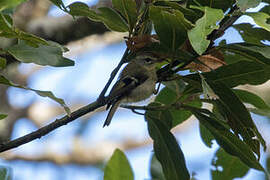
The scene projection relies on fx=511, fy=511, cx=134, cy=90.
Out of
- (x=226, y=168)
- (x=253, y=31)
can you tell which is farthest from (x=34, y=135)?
(x=226, y=168)

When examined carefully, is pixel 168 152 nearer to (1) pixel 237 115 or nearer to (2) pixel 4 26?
(1) pixel 237 115

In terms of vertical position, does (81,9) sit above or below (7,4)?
below

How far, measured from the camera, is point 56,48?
165cm

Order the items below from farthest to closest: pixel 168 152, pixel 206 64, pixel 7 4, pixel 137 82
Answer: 1. pixel 137 82
2. pixel 168 152
3. pixel 206 64
4. pixel 7 4

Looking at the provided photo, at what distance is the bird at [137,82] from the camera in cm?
206

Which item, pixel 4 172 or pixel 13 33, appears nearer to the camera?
pixel 13 33

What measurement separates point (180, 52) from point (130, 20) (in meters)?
0.20

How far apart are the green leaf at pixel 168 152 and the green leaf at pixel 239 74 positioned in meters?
0.26

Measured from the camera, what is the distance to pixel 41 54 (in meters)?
1.61

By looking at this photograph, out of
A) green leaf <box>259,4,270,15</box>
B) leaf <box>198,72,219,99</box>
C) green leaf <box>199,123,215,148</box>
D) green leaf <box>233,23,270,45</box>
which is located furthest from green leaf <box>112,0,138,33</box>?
green leaf <box>199,123,215,148</box>

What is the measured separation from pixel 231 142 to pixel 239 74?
0.24 metres

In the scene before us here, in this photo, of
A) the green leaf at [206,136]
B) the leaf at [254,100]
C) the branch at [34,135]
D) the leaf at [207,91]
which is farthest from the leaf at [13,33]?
the green leaf at [206,136]

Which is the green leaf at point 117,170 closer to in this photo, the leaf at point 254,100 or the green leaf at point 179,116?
the green leaf at point 179,116

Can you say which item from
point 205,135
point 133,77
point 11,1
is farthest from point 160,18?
point 205,135
